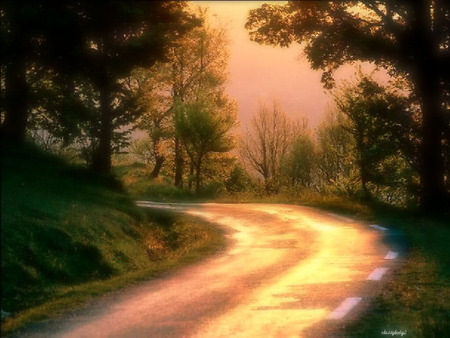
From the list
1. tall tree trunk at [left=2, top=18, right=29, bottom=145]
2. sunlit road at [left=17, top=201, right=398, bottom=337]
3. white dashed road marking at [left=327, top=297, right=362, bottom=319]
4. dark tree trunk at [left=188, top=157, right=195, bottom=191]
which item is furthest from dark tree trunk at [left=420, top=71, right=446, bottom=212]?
dark tree trunk at [left=188, top=157, right=195, bottom=191]

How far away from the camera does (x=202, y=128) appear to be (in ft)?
164

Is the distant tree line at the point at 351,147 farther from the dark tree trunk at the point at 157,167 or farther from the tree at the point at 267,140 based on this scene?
the dark tree trunk at the point at 157,167

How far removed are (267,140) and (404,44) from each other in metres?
56.0

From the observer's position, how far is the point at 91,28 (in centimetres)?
2166

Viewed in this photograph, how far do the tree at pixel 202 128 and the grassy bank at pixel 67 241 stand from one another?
27605 millimetres

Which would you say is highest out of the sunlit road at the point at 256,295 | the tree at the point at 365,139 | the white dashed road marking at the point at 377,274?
the tree at the point at 365,139

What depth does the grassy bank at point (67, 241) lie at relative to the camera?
1023 cm

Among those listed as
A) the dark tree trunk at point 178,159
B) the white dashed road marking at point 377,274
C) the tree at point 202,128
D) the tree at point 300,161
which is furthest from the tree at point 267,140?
the white dashed road marking at point 377,274

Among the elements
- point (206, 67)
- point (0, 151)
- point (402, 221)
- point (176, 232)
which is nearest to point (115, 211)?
point (176, 232)

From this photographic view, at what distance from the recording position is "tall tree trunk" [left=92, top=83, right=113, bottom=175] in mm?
24203

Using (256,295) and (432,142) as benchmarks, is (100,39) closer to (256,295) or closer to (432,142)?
(432,142)

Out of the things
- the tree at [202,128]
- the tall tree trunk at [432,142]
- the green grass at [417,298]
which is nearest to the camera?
the green grass at [417,298]

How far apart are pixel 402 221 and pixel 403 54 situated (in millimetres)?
7187

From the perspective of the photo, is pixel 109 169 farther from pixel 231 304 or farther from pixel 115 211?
pixel 231 304
